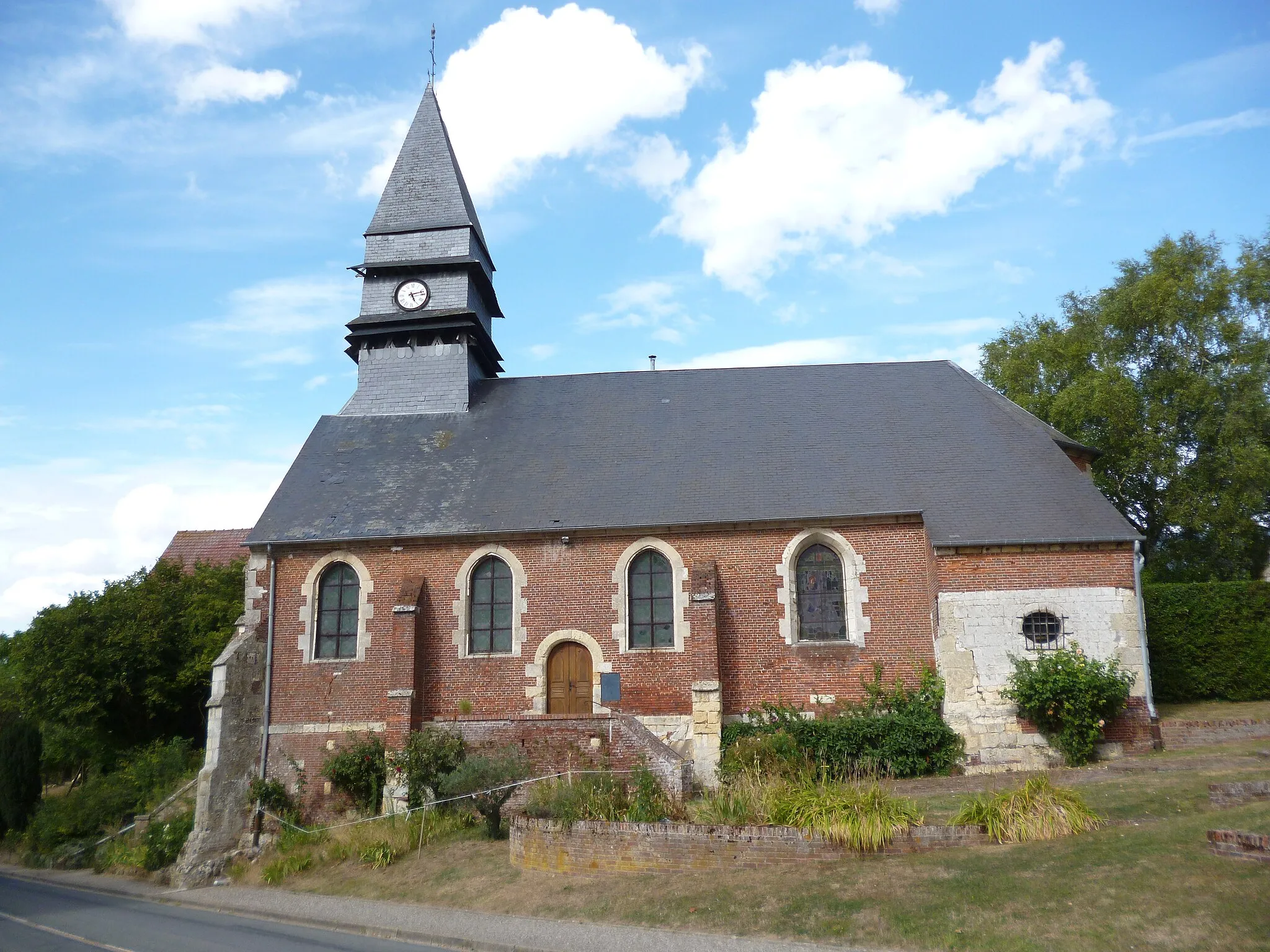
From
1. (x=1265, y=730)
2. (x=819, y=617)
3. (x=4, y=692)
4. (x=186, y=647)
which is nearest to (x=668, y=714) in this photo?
(x=819, y=617)

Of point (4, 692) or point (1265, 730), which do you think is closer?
point (1265, 730)

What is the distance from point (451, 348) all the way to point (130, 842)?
12719 mm

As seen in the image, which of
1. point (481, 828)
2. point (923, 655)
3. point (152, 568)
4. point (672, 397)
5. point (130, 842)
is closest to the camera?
point (481, 828)

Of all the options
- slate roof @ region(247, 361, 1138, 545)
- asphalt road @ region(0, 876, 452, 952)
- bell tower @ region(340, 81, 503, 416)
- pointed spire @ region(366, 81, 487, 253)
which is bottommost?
asphalt road @ region(0, 876, 452, 952)

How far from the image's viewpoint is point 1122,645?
53.2 feet

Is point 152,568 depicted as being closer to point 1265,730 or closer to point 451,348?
point 451,348

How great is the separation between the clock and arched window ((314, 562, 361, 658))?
743cm

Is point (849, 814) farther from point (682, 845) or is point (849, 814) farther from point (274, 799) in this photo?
point (274, 799)

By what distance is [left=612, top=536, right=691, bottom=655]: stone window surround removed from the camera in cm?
1794

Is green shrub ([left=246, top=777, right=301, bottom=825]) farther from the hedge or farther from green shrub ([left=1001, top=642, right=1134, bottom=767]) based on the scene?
the hedge

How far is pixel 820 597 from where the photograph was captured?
18000 mm

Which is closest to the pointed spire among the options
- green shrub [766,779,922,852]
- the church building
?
the church building

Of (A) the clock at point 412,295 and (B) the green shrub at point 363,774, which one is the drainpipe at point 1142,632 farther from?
(A) the clock at point 412,295

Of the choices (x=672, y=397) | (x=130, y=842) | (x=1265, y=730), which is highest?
(x=672, y=397)
